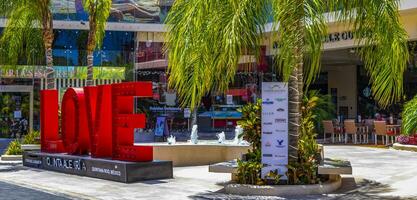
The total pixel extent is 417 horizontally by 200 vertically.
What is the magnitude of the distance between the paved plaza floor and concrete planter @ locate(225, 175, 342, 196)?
0.66 feet

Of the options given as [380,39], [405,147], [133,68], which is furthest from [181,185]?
[133,68]

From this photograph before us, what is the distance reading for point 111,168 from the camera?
13.7 meters

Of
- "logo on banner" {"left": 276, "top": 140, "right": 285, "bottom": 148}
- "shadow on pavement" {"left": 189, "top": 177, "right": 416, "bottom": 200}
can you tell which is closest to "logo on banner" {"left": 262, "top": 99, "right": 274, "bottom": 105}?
"logo on banner" {"left": 276, "top": 140, "right": 285, "bottom": 148}

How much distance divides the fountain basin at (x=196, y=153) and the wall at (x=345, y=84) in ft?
66.7

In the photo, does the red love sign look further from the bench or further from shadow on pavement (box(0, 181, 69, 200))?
shadow on pavement (box(0, 181, 69, 200))

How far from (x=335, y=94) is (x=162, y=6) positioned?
517 inches

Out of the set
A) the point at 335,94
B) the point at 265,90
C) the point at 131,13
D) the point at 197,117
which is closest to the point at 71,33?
the point at 131,13

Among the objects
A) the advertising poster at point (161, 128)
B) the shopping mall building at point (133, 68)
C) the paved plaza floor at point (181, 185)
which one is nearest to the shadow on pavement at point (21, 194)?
the paved plaza floor at point (181, 185)

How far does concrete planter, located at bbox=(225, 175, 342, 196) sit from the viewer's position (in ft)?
36.5

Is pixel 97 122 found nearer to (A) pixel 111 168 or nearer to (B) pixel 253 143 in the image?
(A) pixel 111 168

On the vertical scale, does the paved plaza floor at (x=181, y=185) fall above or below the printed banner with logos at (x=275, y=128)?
below

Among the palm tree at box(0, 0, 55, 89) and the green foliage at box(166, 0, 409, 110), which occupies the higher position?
the palm tree at box(0, 0, 55, 89)

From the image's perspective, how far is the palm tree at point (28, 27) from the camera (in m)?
19.5

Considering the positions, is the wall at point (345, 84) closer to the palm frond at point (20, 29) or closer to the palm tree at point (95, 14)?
the palm tree at point (95, 14)
